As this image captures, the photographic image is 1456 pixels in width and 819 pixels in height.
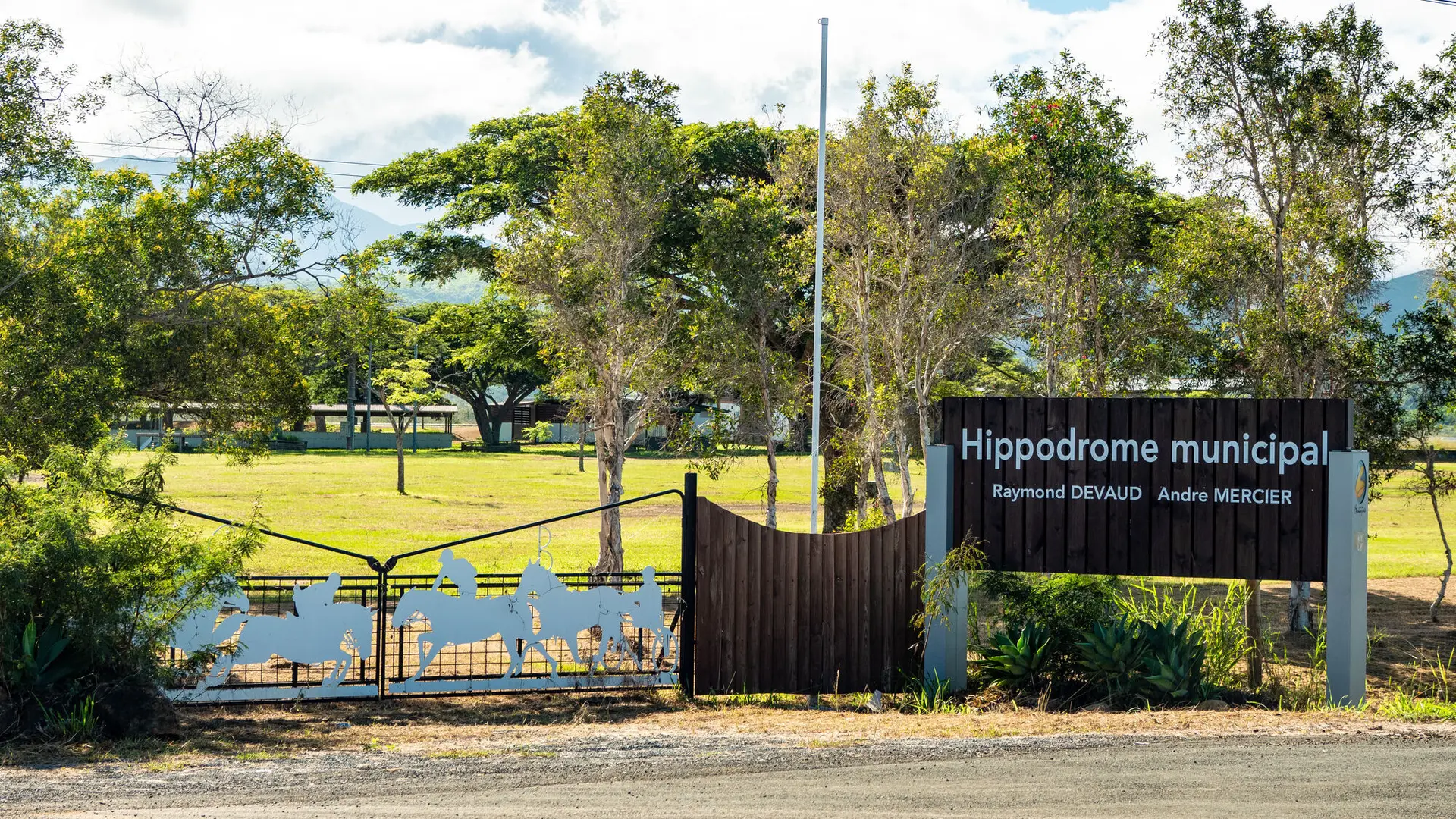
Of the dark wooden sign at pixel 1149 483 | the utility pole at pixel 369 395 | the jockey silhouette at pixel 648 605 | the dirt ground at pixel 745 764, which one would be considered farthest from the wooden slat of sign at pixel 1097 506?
the utility pole at pixel 369 395

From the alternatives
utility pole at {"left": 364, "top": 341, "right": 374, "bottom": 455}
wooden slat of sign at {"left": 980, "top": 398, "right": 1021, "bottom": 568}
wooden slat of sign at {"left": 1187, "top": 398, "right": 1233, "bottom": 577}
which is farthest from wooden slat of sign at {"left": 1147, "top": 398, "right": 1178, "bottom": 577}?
utility pole at {"left": 364, "top": 341, "right": 374, "bottom": 455}

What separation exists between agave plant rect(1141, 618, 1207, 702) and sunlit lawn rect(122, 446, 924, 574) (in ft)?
20.9

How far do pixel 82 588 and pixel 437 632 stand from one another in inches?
113

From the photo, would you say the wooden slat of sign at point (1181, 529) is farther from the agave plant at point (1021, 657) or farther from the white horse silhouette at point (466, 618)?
the white horse silhouette at point (466, 618)

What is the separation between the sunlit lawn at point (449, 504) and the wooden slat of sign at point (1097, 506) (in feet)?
19.1

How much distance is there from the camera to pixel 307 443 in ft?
233

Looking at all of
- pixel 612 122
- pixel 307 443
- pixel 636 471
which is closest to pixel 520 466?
pixel 636 471

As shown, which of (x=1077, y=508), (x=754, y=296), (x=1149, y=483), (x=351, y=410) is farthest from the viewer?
(x=351, y=410)

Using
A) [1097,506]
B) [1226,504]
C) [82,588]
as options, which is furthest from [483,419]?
[1226,504]

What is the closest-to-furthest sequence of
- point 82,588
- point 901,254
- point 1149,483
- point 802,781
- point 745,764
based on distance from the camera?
point 802,781 → point 745,764 → point 82,588 → point 1149,483 → point 901,254

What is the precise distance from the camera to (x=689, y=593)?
1063 centimetres

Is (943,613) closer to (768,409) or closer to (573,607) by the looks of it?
(573,607)

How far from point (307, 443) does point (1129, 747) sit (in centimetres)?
6936

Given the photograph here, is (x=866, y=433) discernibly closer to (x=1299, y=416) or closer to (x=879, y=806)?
(x=1299, y=416)
